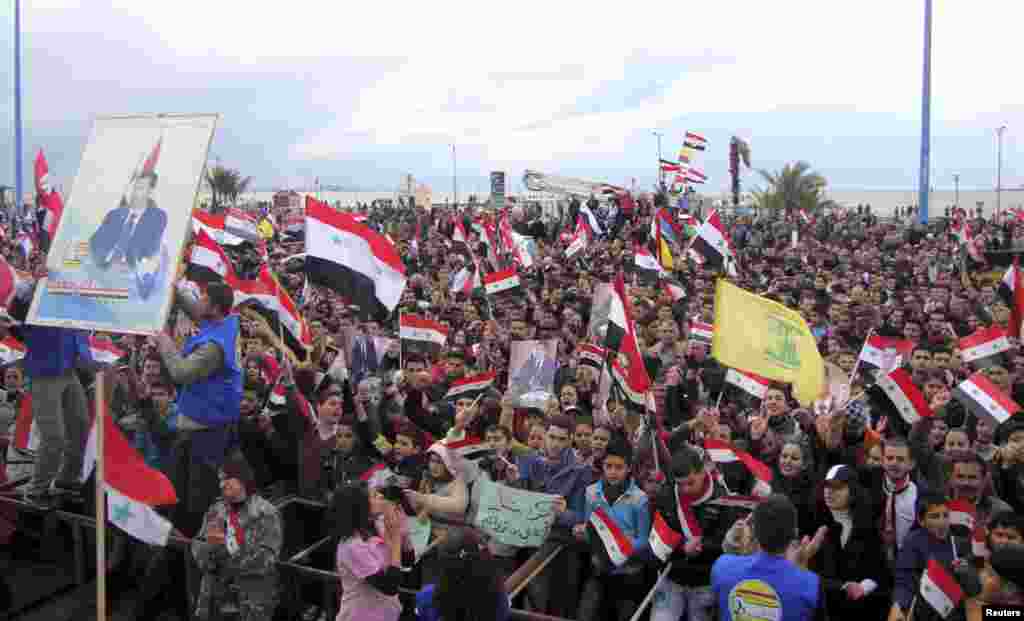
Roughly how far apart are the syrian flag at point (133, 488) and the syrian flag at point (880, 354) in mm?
5719

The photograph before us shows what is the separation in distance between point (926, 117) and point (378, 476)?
89.7 feet

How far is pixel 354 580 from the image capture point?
15.4 feet

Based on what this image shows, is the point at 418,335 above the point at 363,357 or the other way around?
above

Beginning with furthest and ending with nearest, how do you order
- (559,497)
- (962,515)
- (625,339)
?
(625,339) < (559,497) < (962,515)

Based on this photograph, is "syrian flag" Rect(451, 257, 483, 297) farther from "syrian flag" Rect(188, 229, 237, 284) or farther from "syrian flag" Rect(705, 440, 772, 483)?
"syrian flag" Rect(705, 440, 772, 483)

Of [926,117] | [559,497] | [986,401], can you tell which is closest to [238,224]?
[559,497]

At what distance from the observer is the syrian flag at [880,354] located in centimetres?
796

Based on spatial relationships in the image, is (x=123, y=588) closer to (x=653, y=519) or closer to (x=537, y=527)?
(x=537, y=527)

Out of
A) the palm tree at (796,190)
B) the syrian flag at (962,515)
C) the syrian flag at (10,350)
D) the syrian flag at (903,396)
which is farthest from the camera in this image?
the palm tree at (796,190)

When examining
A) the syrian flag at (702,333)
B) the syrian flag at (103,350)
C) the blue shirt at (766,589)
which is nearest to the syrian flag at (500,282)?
the syrian flag at (702,333)

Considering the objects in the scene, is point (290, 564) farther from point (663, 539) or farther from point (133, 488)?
point (663, 539)

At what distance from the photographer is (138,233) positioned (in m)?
5.37

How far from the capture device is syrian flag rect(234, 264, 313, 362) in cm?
864

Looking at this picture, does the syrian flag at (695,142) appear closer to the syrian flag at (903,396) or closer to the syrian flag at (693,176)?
the syrian flag at (693,176)
